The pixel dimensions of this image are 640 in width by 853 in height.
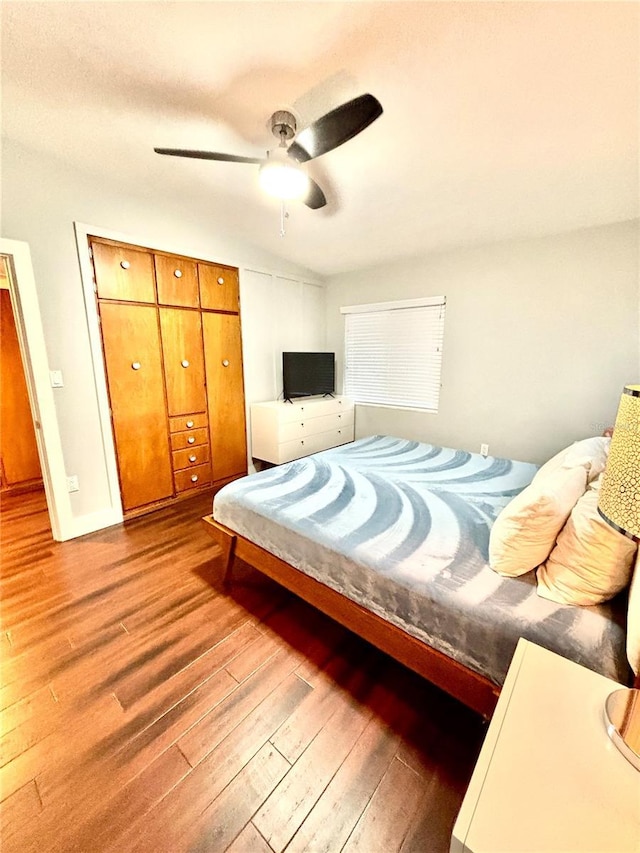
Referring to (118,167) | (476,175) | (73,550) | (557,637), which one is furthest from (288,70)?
(73,550)

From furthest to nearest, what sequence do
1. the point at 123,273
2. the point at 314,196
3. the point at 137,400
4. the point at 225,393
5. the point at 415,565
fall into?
1. the point at 225,393
2. the point at 137,400
3. the point at 123,273
4. the point at 314,196
5. the point at 415,565

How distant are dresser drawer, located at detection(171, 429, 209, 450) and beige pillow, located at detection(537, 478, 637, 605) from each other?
9.51 feet

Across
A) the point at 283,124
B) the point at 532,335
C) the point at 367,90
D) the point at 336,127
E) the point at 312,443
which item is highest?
the point at 367,90

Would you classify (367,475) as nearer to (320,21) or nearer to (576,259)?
(320,21)

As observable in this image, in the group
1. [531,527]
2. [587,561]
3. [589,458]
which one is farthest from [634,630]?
[589,458]

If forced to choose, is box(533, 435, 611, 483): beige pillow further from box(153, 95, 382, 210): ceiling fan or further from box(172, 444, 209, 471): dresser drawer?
box(172, 444, 209, 471): dresser drawer

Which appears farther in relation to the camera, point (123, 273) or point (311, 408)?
point (311, 408)

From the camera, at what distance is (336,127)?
1.37 m

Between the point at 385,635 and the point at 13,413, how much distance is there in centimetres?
398

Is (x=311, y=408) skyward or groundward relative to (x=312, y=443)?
skyward

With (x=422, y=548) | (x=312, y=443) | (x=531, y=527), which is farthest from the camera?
(x=312, y=443)

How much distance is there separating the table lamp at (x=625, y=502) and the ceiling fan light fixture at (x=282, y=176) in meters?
1.68

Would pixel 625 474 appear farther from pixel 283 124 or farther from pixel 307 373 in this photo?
pixel 307 373

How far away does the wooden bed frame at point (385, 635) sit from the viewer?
1.12m
